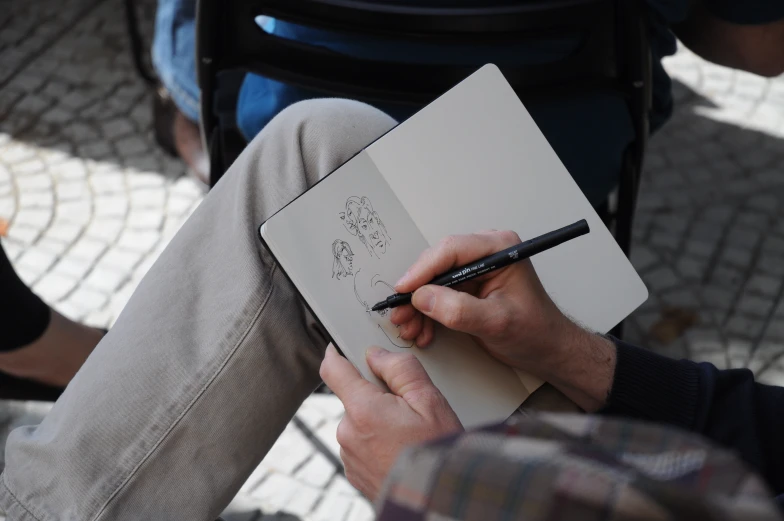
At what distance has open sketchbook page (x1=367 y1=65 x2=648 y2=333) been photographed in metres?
1.18

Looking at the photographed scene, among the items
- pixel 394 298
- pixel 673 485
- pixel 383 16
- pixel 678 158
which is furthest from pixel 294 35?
Result: pixel 678 158

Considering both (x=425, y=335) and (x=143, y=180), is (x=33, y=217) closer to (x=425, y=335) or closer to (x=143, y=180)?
(x=143, y=180)

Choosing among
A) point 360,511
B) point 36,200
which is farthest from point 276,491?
point 36,200

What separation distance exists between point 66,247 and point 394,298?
1.54 m

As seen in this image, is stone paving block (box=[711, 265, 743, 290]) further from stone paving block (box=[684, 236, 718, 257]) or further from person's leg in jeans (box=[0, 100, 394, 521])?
person's leg in jeans (box=[0, 100, 394, 521])

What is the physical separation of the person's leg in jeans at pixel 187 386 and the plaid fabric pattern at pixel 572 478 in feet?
2.33

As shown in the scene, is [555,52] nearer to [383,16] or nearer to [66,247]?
[383,16]

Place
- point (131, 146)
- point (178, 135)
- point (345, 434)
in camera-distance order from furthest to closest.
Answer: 1. point (131, 146)
2. point (178, 135)
3. point (345, 434)

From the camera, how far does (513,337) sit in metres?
1.07

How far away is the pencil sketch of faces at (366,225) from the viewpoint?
3.65 feet

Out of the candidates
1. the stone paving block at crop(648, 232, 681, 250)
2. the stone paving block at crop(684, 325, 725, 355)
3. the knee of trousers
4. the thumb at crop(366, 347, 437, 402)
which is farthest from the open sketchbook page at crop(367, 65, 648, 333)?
the stone paving block at crop(648, 232, 681, 250)

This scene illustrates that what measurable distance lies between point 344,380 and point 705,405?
0.48 meters

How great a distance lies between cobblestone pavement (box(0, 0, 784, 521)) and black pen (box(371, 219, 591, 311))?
0.87 meters

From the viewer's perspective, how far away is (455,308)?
1.02 meters
